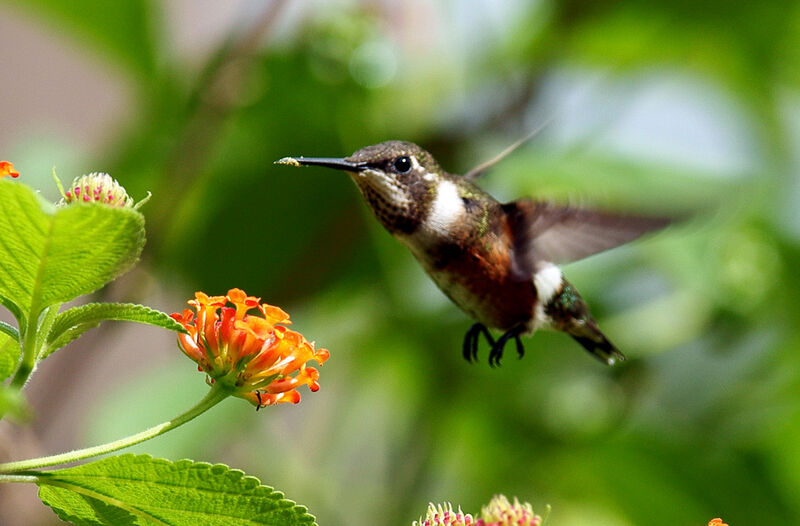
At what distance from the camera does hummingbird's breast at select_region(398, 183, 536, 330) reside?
Answer: 116 cm

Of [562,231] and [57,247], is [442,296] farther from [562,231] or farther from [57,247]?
[57,247]

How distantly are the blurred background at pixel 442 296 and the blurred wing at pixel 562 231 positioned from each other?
26.7 inches

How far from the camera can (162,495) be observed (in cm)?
72

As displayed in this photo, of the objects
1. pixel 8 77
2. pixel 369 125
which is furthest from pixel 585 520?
pixel 8 77

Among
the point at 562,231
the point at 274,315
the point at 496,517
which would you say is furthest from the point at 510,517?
the point at 562,231

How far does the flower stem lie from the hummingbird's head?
1.22 ft

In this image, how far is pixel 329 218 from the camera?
2.18 meters

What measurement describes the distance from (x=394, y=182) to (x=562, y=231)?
0.23 metres

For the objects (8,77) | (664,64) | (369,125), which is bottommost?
(369,125)

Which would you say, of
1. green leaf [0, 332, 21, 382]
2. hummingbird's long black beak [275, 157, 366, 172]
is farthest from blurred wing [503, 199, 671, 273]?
green leaf [0, 332, 21, 382]

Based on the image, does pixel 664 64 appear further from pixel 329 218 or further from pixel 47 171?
pixel 47 171

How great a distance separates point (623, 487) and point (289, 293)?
0.84 meters

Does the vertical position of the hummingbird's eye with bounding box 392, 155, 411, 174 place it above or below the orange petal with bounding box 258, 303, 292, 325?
above

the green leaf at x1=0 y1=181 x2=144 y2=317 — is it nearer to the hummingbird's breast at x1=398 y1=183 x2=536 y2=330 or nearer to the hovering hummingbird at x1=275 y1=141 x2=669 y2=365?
the hovering hummingbird at x1=275 y1=141 x2=669 y2=365
